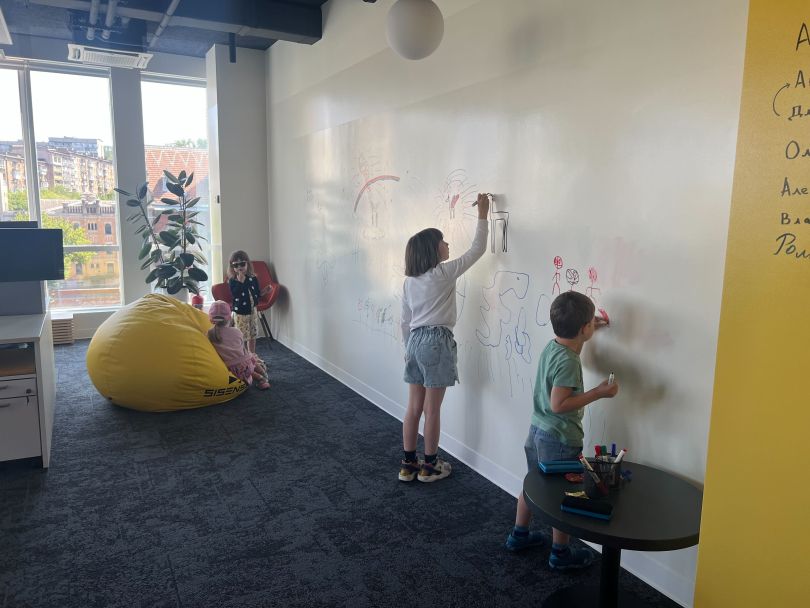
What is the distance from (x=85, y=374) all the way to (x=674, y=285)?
494cm

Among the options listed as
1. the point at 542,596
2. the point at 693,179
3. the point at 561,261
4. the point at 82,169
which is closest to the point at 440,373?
the point at 561,261

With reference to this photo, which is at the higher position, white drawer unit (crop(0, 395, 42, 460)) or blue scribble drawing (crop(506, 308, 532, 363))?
blue scribble drawing (crop(506, 308, 532, 363))

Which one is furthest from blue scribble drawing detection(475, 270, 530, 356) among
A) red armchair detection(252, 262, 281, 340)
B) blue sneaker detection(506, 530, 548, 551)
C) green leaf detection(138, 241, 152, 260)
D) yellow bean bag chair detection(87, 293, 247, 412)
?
green leaf detection(138, 241, 152, 260)

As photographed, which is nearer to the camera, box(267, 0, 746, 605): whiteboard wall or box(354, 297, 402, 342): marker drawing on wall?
box(267, 0, 746, 605): whiteboard wall

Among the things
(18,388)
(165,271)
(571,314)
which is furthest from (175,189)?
(571,314)

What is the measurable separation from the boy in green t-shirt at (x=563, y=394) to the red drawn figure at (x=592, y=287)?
0.59 ft

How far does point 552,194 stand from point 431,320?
0.89 meters

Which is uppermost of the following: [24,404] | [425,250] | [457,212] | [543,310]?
[457,212]

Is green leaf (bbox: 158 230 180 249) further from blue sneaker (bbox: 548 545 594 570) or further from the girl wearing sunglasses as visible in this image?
blue sneaker (bbox: 548 545 594 570)

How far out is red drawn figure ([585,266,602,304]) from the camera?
2.55 m

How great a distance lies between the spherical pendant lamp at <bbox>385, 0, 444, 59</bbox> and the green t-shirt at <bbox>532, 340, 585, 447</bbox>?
164cm

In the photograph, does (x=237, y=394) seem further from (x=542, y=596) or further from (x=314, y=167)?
(x=542, y=596)

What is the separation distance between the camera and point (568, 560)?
2449 mm

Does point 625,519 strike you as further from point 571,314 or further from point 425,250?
point 425,250
